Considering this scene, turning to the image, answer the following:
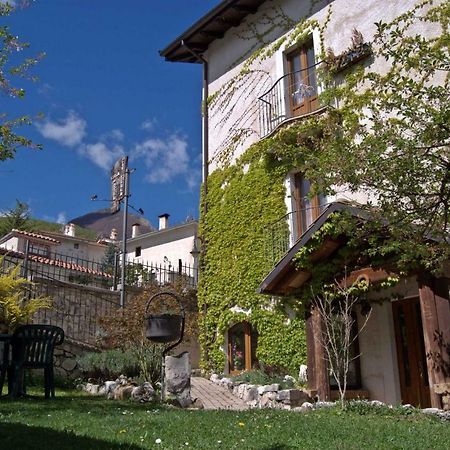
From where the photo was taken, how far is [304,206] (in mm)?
13523

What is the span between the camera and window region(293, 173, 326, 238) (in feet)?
43.1

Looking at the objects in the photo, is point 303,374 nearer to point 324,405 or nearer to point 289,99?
point 324,405

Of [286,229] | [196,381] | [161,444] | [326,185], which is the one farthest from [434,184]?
[196,381]

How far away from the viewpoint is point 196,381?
13352 mm

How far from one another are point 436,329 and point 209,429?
4.33 metres

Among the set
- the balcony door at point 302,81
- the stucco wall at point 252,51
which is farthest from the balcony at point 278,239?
the balcony door at point 302,81

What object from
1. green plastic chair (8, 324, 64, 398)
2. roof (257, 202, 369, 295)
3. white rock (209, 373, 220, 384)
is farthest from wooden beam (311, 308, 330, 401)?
green plastic chair (8, 324, 64, 398)

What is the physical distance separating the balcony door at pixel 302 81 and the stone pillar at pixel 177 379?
7162mm

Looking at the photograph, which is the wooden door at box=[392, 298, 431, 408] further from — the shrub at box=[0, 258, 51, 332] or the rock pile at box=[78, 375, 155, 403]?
the shrub at box=[0, 258, 51, 332]

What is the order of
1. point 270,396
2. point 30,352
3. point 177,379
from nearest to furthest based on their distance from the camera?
point 30,352, point 177,379, point 270,396

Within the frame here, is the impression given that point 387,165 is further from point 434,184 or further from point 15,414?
point 15,414

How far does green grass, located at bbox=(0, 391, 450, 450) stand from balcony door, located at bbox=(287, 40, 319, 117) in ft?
27.4

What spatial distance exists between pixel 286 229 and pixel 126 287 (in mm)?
5537

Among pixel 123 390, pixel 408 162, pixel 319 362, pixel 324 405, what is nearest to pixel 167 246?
pixel 123 390
